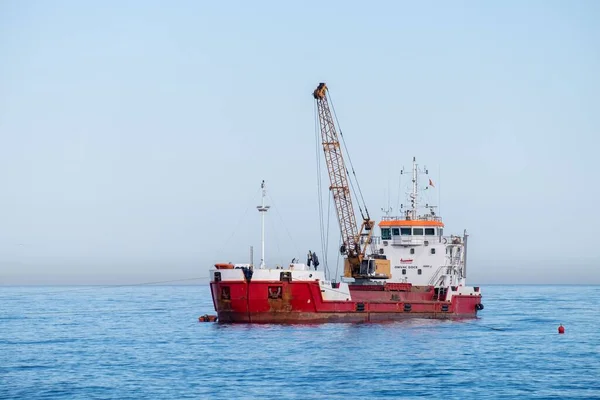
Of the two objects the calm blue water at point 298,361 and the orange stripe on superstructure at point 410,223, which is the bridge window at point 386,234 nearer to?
the orange stripe on superstructure at point 410,223

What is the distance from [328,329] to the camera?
7156 cm

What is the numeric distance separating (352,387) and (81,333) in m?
35.5

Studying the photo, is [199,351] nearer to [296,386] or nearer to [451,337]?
[296,386]

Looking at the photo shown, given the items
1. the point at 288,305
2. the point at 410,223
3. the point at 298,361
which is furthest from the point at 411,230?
the point at 298,361

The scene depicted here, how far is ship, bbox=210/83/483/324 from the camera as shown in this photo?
73.9 metres

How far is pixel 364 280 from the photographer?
91.5m

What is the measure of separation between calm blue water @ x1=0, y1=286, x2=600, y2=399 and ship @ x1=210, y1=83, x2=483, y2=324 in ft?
7.25

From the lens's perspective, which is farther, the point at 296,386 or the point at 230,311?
the point at 230,311

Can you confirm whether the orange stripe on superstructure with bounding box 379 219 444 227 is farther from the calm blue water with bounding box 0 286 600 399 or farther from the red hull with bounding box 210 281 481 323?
the calm blue water with bounding box 0 286 600 399

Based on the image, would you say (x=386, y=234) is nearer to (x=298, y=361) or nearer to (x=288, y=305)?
(x=288, y=305)

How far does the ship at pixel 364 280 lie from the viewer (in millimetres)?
73875

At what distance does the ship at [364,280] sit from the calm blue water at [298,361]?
7.25 ft

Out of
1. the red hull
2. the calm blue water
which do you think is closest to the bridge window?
the red hull

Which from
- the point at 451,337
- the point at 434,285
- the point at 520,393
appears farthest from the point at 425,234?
the point at 520,393
